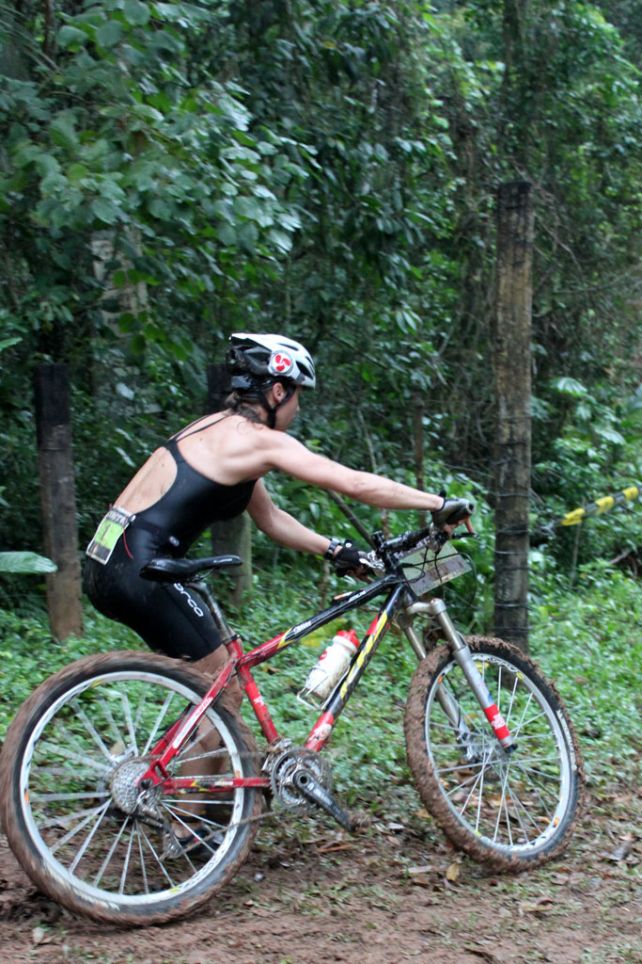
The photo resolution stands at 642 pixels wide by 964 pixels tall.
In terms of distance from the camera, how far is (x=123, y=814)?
3.79 metres

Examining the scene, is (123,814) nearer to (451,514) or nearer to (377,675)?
(451,514)

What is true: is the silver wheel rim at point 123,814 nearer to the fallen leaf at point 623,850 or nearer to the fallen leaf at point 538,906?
the fallen leaf at point 538,906

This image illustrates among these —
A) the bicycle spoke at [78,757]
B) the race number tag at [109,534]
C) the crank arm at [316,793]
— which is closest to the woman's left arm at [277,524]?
the race number tag at [109,534]

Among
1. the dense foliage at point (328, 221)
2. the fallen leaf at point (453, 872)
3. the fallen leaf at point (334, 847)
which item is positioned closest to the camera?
the fallen leaf at point (453, 872)

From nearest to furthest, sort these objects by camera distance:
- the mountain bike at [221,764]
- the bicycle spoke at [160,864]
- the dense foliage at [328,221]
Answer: the mountain bike at [221,764] → the bicycle spoke at [160,864] → the dense foliage at [328,221]

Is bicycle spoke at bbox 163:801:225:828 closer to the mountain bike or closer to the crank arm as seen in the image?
the mountain bike

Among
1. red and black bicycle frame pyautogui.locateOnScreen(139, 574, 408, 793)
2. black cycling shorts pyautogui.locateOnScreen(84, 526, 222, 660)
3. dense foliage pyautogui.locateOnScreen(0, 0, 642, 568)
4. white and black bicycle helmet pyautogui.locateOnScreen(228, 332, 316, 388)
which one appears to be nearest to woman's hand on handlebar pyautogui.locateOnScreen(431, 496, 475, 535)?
red and black bicycle frame pyautogui.locateOnScreen(139, 574, 408, 793)

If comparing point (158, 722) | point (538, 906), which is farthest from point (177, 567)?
point (538, 906)

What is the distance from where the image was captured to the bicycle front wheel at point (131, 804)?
11.7ft

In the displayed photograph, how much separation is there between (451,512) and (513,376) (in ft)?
6.12

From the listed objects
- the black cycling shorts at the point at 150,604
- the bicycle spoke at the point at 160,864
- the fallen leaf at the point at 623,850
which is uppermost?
the black cycling shorts at the point at 150,604

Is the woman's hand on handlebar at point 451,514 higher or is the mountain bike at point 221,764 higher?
the woman's hand on handlebar at point 451,514

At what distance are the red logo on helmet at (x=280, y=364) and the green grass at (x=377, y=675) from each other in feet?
6.35

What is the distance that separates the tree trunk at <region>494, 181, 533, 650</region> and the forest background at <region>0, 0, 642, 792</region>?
27.7 inches
